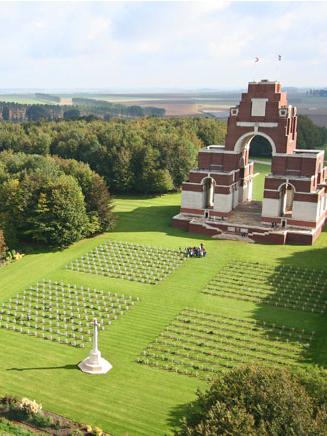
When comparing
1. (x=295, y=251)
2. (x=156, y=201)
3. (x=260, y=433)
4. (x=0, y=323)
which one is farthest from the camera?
(x=156, y=201)

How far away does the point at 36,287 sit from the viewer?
44438 millimetres

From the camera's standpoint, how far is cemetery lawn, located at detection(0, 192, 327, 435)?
1080 inches

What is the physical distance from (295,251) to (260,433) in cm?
3909

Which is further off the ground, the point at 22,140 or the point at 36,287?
the point at 22,140

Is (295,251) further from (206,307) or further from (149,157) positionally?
(149,157)

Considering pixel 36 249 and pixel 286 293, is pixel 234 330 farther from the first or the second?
pixel 36 249

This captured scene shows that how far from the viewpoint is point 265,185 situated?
59.9 m

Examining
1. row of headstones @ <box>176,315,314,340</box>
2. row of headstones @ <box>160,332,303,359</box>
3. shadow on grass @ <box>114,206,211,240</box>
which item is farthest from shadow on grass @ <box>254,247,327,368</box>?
shadow on grass @ <box>114,206,211,240</box>

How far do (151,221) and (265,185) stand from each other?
16373 millimetres

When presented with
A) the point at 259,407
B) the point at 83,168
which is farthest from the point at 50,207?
the point at 259,407

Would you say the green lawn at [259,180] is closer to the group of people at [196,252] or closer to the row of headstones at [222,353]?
the group of people at [196,252]

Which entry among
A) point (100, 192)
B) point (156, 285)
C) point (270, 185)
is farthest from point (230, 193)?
point (156, 285)

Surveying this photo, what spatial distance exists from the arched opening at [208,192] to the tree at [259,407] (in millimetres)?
44035

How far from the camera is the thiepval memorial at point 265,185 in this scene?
58750 mm
